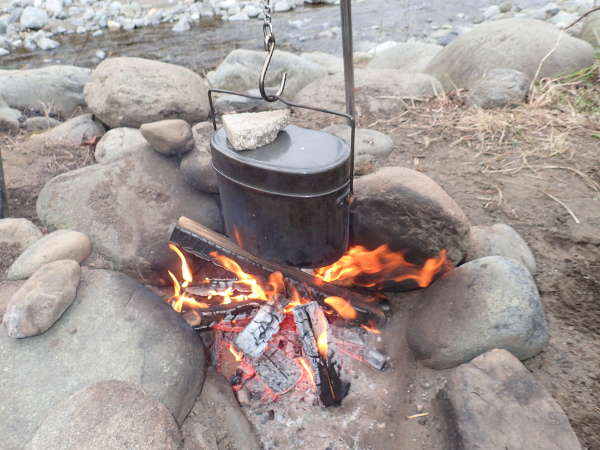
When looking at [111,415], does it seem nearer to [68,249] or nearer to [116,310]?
[116,310]

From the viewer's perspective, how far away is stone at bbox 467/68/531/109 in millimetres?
3943

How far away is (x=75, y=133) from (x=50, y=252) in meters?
2.19

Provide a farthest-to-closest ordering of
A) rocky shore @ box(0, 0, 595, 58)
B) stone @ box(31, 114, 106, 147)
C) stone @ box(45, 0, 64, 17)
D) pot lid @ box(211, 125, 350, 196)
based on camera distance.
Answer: stone @ box(45, 0, 64, 17) < rocky shore @ box(0, 0, 595, 58) < stone @ box(31, 114, 106, 147) < pot lid @ box(211, 125, 350, 196)

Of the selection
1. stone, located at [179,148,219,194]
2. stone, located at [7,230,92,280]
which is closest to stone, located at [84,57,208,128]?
stone, located at [179,148,219,194]

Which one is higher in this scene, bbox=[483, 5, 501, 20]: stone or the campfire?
the campfire

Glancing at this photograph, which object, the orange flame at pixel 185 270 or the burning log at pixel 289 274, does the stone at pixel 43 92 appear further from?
the burning log at pixel 289 274

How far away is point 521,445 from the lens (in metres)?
1.61

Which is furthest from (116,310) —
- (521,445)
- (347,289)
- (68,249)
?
(521,445)

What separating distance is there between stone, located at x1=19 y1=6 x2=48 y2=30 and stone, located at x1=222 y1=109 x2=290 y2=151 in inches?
470

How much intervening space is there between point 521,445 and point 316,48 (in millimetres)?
8533

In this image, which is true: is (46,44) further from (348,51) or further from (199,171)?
(348,51)

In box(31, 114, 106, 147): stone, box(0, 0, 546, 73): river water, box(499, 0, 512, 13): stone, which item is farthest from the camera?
box(499, 0, 512, 13): stone

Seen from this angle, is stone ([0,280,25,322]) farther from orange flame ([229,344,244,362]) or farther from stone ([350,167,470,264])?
stone ([350,167,470,264])

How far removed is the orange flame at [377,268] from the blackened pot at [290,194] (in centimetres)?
59
